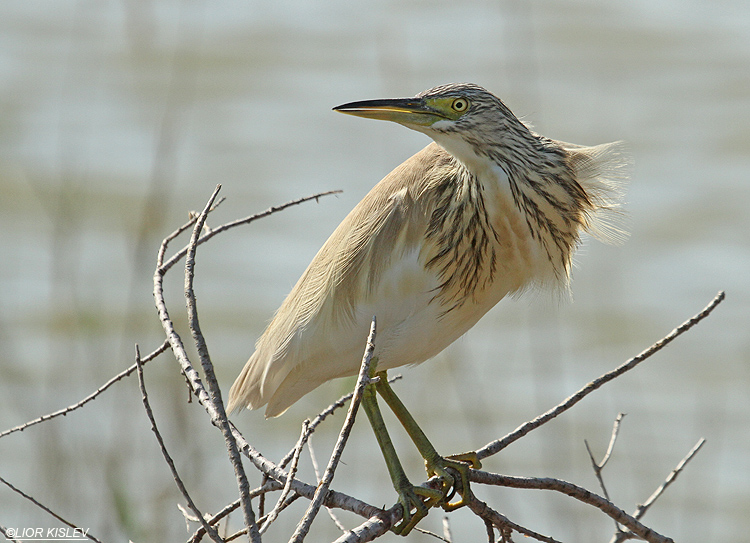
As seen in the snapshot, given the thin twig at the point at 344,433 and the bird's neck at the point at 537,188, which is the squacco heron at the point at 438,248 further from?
the thin twig at the point at 344,433

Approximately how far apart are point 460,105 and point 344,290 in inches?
23.5

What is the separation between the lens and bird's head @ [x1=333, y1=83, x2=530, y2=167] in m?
2.26

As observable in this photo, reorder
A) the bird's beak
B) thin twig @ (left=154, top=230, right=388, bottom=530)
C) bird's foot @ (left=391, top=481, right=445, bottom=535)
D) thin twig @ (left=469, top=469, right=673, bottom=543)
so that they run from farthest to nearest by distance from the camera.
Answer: bird's foot @ (left=391, top=481, right=445, bottom=535), the bird's beak, thin twig @ (left=469, top=469, right=673, bottom=543), thin twig @ (left=154, top=230, right=388, bottom=530)

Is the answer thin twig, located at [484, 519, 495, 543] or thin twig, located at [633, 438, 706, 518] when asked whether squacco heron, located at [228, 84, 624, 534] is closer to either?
thin twig, located at [484, 519, 495, 543]

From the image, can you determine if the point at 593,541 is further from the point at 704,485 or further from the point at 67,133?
the point at 67,133

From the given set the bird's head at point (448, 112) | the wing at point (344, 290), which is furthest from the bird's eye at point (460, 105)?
the wing at point (344, 290)

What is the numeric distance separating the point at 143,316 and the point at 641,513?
3971 millimetres

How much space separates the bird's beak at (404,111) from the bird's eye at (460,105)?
0.04 meters

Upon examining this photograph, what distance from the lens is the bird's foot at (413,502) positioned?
2.38m

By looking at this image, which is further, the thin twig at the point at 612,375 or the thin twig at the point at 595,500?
the thin twig at the point at 595,500

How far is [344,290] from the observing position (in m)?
2.61

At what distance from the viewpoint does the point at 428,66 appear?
8.15 metres

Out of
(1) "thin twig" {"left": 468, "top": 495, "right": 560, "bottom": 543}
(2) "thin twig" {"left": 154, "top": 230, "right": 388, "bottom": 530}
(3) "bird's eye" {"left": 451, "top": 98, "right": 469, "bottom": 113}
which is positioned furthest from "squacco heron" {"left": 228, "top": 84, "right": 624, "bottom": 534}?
(2) "thin twig" {"left": 154, "top": 230, "right": 388, "bottom": 530}

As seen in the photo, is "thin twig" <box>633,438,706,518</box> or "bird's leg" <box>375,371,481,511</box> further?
"bird's leg" <box>375,371,481,511</box>
